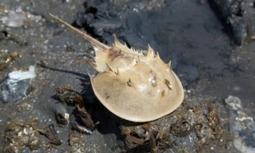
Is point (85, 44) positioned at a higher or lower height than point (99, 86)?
lower

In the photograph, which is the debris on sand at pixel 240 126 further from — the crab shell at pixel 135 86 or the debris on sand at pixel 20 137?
the debris on sand at pixel 20 137

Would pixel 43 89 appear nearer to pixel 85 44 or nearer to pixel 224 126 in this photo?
pixel 85 44

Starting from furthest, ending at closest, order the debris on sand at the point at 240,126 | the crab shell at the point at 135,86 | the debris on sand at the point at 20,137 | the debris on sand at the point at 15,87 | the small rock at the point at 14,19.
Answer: the small rock at the point at 14,19, the debris on sand at the point at 15,87, the debris on sand at the point at 240,126, the debris on sand at the point at 20,137, the crab shell at the point at 135,86

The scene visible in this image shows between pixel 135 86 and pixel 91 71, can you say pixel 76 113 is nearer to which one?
pixel 91 71

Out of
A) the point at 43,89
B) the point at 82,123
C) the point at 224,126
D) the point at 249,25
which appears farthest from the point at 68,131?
the point at 249,25

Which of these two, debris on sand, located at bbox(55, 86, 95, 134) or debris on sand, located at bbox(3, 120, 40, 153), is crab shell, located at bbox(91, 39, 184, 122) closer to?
debris on sand, located at bbox(55, 86, 95, 134)

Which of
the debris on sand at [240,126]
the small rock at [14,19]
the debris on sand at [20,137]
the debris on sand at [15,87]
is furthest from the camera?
the small rock at [14,19]

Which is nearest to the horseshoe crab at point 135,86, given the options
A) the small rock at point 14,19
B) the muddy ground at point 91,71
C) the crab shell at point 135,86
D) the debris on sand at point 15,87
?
the crab shell at point 135,86

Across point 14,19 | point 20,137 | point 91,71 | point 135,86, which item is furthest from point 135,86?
point 14,19
